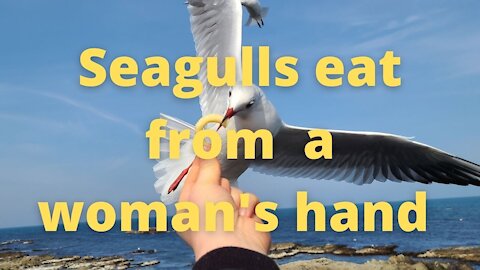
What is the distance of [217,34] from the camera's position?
4.11m

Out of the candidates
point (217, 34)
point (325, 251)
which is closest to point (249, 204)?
point (217, 34)

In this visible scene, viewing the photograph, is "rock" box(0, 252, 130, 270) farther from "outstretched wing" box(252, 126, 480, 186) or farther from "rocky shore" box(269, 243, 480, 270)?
"outstretched wing" box(252, 126, 480, 186)

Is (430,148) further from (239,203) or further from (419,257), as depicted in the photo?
(419,257)

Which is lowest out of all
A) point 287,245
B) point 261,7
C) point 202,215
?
point 287,245

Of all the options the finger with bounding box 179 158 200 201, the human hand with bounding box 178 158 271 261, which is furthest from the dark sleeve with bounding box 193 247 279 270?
the finger with bounding box 179 158 200 201

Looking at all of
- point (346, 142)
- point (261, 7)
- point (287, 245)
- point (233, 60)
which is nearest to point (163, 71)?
point (233, 60)

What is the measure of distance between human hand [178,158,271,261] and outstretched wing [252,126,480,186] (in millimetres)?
3161

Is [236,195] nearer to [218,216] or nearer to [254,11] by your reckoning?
[218,216]

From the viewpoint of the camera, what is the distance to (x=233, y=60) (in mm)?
4000

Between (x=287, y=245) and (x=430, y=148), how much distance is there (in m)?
19.1

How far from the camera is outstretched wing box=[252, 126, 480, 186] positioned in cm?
445

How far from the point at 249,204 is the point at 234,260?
0.22 m

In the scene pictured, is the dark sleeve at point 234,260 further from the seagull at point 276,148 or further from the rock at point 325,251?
the rock at point 325,251

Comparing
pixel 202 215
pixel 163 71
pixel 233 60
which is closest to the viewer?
pixel 202 215
